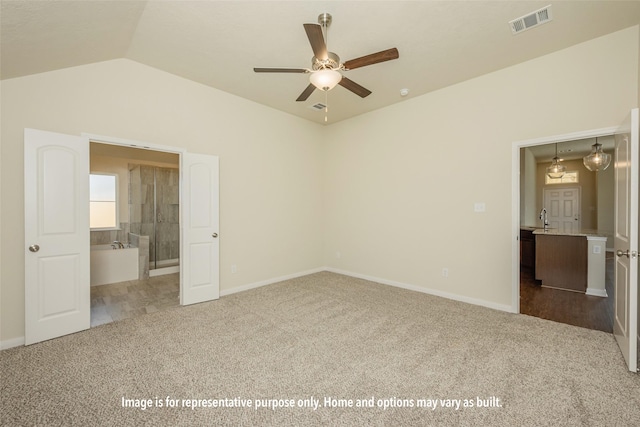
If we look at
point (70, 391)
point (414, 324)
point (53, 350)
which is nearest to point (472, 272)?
point (414, 324)

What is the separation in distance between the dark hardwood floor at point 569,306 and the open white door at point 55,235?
5.30m

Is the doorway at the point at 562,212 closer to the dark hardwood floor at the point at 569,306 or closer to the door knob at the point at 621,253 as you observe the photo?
the dark hardwood floor at the point at 569,306

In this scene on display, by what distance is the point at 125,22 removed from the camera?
255 centimetres

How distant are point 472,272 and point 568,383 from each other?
1.83 m

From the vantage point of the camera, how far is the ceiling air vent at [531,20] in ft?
8.11

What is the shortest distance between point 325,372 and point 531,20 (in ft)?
12.1

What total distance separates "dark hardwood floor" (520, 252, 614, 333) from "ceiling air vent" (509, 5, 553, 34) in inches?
128

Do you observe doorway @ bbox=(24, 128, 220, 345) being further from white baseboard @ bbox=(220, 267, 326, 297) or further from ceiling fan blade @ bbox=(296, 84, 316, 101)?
ceiling fan blade @ bbox=(296, 84, 316, 101)

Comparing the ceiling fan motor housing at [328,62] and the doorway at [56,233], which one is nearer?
the ceiling fan motor housing at [328,62]

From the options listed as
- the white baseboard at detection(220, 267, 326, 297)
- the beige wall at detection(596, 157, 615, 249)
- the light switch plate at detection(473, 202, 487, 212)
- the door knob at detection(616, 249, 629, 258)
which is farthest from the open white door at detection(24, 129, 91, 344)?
the beige wall at detection(596, 157, 615, 249)

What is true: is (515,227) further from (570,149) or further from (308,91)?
(570,149)

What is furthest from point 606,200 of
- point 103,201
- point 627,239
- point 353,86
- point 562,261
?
point 103,201

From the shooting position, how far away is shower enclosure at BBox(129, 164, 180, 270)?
605 cm

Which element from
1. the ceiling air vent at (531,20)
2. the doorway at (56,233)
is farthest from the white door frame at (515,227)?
the doorway at (56,233)
